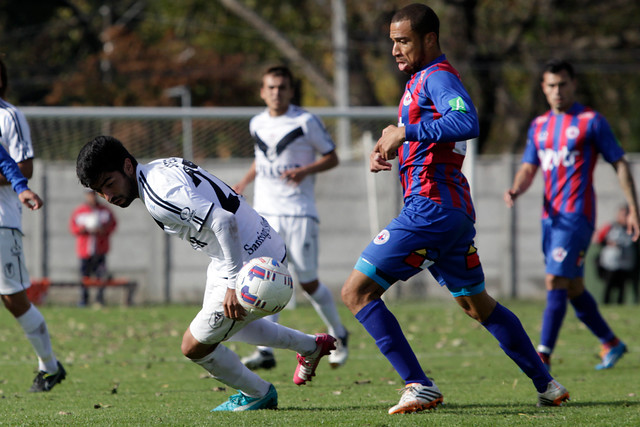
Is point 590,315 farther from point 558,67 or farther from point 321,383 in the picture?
point 321,383

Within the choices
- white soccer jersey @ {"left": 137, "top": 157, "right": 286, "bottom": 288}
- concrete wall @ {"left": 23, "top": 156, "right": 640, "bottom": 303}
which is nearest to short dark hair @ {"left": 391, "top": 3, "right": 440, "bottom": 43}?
white soccer jersey @ {"left": 137, "top": 157, "right": 286, "bottom": 288}

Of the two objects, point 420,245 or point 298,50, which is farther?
point 298,50

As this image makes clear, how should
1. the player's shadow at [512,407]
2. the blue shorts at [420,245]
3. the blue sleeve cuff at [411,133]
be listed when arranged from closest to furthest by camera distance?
the blue sleeve cuff at [411,133]
the blue shorts at [420,245]
the player's shadow at [512,407]

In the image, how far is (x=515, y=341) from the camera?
5.20m

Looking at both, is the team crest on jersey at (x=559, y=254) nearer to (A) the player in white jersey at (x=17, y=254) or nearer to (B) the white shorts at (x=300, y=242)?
(B) the white shorts at (x=300, y=242)

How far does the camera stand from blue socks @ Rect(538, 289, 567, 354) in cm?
741

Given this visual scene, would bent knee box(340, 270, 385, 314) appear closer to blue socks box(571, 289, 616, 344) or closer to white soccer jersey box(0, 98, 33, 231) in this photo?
white soccer jersey box(0, 98, 33, 231)

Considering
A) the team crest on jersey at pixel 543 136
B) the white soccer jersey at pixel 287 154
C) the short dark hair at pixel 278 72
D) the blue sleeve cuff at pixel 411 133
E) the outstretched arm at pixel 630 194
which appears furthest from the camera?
the white soccer jersey at pixel 287 154

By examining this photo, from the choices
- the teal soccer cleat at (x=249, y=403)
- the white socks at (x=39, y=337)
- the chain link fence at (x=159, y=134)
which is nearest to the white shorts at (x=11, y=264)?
the white socks at (x=39, y=337)

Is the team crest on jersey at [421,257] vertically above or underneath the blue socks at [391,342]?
above

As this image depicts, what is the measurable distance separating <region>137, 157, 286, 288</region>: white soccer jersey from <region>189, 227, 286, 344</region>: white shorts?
0.14 feet

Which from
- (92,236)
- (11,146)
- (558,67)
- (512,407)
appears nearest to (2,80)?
(11,146)

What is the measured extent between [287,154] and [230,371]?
3393 mm

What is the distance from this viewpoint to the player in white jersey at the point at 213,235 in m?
4.73
